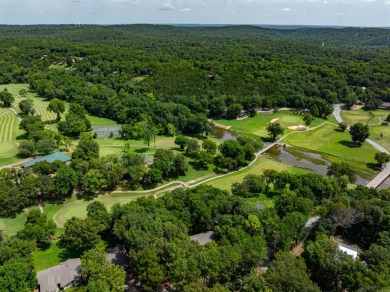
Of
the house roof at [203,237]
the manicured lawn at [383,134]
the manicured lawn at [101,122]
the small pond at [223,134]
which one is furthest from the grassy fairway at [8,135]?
the manicured lawn at [383,134]

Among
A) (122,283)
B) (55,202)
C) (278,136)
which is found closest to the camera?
(122,283)

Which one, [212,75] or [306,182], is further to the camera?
[212,75]

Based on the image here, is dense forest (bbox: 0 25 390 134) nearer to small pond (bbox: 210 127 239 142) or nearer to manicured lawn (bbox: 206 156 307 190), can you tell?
small pond (bbox: 210 127 239 142)

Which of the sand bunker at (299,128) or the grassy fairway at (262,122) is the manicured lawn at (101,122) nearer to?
the grassy fairway at (262,122)

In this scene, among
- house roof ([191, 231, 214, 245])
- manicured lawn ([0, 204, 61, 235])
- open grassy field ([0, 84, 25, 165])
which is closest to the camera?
house roof ([191, 231, 214, 245])

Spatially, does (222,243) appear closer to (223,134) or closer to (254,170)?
(254,170)

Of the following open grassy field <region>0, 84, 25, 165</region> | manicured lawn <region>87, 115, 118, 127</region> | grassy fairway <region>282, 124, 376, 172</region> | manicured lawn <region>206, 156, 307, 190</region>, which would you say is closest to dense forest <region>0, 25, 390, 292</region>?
manicured lawn <region>87, 115, 118, 127</region>

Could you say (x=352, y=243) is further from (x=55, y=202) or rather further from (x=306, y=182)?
(x=55, y=202)

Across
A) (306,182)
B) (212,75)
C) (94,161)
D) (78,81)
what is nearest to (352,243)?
(306,182)
